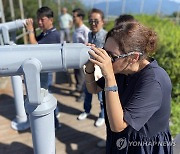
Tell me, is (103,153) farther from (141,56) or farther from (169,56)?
(169,56)

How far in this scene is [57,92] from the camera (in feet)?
14.6

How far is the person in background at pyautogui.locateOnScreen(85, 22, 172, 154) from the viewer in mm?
1219

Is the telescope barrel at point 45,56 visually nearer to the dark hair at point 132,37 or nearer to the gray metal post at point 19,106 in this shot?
the dark hair at point 132,37

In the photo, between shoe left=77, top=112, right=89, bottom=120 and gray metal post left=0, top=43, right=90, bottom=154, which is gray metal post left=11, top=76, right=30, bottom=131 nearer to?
shoe left=77, top=112, right=89, bottom=120

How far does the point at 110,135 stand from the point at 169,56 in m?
2.81

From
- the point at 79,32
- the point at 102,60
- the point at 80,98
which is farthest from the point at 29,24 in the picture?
the point at 80,98

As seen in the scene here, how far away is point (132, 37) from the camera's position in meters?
1.28

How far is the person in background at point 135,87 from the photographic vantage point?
1.22 meters

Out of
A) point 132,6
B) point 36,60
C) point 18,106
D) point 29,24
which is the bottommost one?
point 18,106

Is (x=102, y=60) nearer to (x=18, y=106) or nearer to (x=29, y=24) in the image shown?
Answer: (x=29, y=24)

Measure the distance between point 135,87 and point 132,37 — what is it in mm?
293

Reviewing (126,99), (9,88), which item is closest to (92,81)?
(126,99)

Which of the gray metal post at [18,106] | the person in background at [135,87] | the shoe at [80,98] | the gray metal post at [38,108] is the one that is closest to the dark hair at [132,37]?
the person in background at [135,87]

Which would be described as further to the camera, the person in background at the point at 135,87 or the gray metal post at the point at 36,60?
the person in background at the point at 135,87
